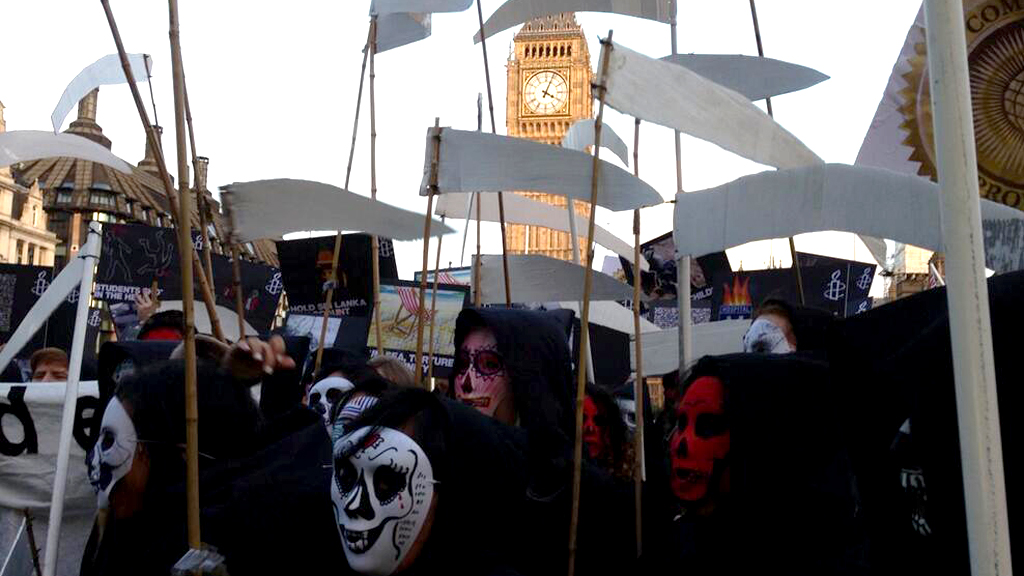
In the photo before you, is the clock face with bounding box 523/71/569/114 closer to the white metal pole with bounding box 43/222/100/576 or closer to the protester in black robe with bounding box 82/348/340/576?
the white metal pole with bounding box 43/222/100/576

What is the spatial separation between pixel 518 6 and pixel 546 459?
2.31 m

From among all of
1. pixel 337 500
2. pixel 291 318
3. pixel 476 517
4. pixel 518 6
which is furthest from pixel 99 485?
pixel 291 318

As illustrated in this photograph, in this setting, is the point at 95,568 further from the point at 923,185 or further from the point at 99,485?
the point at 923,185

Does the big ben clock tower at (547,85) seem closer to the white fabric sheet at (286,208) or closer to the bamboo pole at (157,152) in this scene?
the bamboo pole at (157,152)

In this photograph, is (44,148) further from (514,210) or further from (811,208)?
(811,208)

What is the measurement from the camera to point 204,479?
3.37m

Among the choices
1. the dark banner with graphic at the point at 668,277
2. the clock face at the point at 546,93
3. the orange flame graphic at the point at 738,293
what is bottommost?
the orange flame graphic at the point at 738,293

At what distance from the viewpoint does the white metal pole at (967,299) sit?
4.98 feet

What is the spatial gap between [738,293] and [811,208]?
4.90m

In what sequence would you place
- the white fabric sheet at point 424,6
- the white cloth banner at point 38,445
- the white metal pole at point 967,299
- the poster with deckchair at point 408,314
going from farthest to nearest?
the poster with deckchair at point 408,314 → the white fabric sheet at point 424,6 → the white cloth banner at point 38,445 → the white metal pole at point 967,299

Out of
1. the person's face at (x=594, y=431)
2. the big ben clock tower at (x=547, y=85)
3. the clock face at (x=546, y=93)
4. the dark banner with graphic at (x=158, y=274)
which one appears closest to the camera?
the person's face at (x=594, y=431)

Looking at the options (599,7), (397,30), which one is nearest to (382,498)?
(599,7)

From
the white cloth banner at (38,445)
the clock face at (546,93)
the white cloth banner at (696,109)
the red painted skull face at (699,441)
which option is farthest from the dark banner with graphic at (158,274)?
the clock face at (546,93)

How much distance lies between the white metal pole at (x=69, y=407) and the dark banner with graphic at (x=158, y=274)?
4329mm
